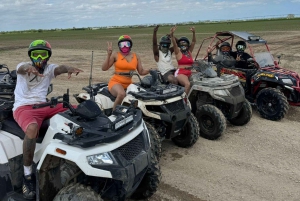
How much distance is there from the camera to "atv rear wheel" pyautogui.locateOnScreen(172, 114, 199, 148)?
6.16 metres

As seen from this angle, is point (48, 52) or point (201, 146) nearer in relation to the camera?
point (48, 52)

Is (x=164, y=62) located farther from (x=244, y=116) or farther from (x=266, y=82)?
(x=266, y=82)

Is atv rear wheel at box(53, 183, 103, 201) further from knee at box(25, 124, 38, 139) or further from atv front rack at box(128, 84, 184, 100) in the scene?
atv front rack at box(128, 84, 184, 100)

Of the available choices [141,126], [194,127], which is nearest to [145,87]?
[194,127]

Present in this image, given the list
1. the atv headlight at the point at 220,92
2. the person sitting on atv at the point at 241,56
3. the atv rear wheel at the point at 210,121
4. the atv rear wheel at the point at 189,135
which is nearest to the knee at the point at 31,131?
the atv rear wheel at the point at 189,135

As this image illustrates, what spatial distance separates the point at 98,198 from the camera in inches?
129

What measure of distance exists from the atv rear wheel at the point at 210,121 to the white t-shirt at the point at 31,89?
3.64 meters

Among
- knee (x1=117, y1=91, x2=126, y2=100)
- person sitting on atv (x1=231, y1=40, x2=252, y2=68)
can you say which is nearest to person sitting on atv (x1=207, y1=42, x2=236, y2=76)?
person sitting on atv (x1=231, y1=40, x2=252, y2=68)

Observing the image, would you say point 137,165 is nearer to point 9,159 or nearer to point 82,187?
point 82,187

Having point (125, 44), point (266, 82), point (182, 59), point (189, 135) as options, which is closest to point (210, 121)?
point (189, 135)

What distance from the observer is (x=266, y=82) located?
8.74 metres

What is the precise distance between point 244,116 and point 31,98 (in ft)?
17.1

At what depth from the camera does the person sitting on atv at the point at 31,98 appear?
370 cm

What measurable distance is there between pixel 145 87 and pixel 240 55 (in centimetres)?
474
